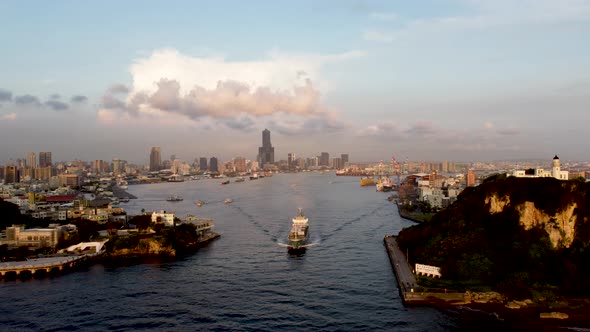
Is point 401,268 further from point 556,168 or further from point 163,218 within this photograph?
point 163,218

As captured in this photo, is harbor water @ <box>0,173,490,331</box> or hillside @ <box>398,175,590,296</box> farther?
hillside @ <box>398,175,590,296</box>

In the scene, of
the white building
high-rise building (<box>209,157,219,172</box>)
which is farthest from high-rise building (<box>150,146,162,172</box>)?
the white building

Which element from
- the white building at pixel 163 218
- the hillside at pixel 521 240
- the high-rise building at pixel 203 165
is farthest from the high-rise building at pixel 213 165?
the hillside at pixel 521 240

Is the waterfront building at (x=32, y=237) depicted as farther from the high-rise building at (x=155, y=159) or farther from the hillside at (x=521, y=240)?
the high-rise building at (x=155, y=159)

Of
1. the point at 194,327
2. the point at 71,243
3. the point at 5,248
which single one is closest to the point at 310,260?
the point at 194,327

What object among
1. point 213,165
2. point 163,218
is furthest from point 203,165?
point 163,218

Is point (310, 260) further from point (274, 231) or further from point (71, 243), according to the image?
point (71, 243)

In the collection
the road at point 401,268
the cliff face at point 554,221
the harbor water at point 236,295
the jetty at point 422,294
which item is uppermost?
the cliff face at point 554,221

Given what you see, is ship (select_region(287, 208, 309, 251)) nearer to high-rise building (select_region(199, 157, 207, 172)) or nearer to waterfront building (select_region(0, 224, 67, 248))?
waterfront building (select_region(0, 224, 67, 248))
